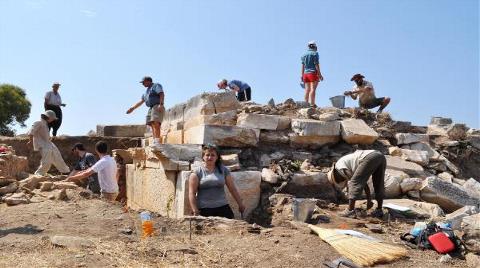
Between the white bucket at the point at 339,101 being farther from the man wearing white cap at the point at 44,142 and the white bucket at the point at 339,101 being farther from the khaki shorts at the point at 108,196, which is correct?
the man wearing white cap at the point at 44,142

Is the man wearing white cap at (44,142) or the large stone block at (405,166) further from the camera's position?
the man wearing white cap at (44,142)

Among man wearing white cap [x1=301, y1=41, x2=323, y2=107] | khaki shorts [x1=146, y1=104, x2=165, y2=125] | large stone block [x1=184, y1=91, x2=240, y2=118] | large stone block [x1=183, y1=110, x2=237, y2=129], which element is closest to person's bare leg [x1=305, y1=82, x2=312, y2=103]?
man wearing white cap [x1=301, y1=41, x2=323, y2=107]

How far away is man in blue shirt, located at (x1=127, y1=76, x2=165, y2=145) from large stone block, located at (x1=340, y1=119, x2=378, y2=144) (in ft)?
10.6

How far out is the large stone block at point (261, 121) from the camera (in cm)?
775

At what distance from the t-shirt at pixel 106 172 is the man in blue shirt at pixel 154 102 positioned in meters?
1.76

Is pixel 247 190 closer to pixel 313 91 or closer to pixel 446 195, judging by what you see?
pixel 446 195

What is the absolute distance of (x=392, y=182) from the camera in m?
7.27

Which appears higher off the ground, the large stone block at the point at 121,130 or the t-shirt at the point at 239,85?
the t-shirt at the point at 239,85

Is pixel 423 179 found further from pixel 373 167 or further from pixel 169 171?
pixel 169 171

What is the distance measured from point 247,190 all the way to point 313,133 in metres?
1.84

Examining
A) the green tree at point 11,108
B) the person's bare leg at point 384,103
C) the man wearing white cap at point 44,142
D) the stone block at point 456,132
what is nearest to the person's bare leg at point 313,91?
the person's bare leg at point 384,103

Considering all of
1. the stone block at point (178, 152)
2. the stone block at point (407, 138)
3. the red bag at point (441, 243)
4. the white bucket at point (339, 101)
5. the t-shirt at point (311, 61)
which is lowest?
the red bag at point (441, 243)

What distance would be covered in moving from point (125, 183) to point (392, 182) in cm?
545

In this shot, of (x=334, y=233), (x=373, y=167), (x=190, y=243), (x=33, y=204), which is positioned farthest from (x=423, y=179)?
(x=33, y=204)
